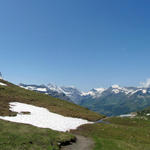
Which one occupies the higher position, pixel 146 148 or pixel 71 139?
pixel 71 139

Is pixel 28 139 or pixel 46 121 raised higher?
pixel 46 121

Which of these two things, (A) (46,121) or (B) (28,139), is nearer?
(B) (28,139)

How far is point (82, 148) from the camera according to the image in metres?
27.1

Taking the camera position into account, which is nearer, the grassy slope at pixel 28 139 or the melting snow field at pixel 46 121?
the grassy slope at pixel 28 139

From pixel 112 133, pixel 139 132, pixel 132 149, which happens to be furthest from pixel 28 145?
pixel 139 132

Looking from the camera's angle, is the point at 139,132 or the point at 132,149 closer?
the point at 132,149

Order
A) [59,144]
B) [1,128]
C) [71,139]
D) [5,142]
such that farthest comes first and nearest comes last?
[71,139], [1,128], [59,144], [5,142]

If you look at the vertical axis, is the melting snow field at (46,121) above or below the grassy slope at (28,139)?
above

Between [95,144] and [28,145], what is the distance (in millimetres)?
13072

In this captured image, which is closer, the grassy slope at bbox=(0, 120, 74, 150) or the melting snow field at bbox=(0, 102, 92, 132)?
the grassy slope at bbox=(0, 120, 74, 150)

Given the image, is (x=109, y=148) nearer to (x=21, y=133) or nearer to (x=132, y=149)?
(x=132, y=149)

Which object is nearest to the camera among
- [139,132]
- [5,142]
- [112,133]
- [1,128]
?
[5,142]

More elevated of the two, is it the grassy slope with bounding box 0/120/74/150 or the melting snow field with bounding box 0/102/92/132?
the melting snow field with bounding box 0/102/92/132

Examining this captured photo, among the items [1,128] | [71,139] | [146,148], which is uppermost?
[1,128]
